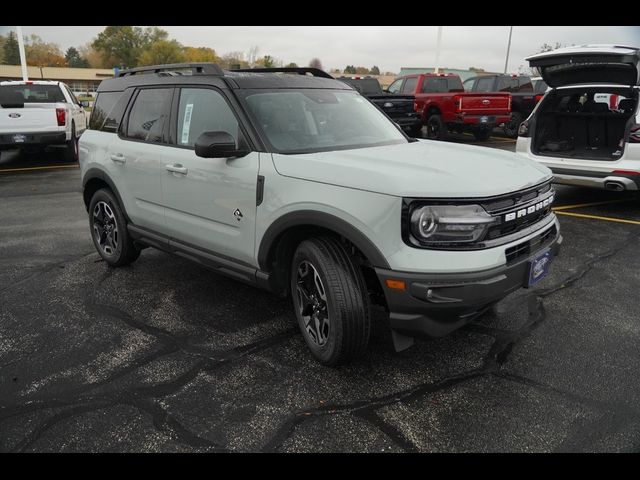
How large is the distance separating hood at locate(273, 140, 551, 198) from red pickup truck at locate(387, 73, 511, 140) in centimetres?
1111

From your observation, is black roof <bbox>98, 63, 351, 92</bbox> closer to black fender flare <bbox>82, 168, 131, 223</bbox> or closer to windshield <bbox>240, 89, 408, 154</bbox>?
windshield <bbox>240, 89, 408, 154</bbox>

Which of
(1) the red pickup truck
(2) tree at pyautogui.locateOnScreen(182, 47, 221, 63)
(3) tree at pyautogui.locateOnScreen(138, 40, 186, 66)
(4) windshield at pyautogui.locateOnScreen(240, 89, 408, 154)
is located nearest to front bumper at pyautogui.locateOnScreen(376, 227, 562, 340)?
(4) windshield at pyautogui.locateOnScreen(240, 89, 408, 154)

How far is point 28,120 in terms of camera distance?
11086 millimetres

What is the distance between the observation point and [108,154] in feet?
15.8

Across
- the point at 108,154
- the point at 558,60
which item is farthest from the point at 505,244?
the point at 558,60

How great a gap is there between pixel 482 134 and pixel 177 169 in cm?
1355

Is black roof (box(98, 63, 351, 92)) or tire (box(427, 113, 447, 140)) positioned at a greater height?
black roof (box(98, 63, 351, 92))

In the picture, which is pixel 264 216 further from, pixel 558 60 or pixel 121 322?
pixel 558 60

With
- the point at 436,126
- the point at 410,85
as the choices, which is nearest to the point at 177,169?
the point at 436,126

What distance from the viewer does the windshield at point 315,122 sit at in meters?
3.57

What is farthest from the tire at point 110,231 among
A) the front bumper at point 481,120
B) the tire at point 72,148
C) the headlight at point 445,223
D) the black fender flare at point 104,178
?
the front bumper at point 481,120

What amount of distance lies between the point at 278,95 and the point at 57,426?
102 inches

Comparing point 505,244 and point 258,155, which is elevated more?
point 258,155

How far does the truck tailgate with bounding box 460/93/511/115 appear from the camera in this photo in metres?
14.0
